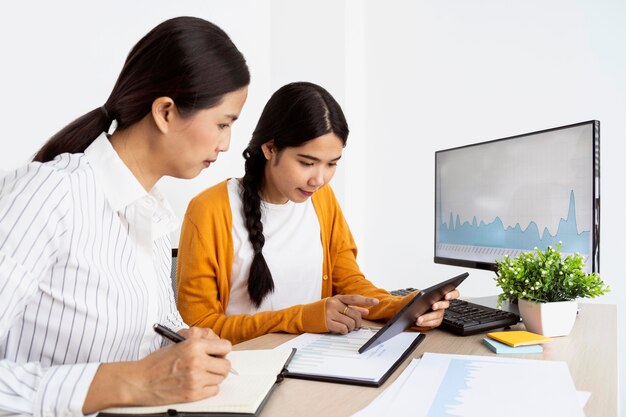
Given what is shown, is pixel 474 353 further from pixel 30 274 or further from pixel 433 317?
pixel 30 274

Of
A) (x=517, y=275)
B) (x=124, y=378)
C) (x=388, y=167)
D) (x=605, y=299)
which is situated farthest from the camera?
(x=388, y=167)

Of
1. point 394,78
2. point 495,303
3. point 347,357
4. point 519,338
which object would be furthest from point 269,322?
point 394,78

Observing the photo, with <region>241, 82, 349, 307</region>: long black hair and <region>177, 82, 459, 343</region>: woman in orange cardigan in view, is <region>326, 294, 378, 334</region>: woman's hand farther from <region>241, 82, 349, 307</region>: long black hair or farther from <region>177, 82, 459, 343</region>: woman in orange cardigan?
<region>241, 82, 349, 307</region>: long black hair

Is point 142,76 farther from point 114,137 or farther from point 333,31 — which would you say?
point 333,31

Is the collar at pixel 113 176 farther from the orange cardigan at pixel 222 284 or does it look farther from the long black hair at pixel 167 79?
the orange cardigan at pixel 222 284

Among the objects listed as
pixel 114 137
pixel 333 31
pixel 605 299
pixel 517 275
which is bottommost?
pixel 605 299

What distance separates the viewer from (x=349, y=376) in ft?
2.57

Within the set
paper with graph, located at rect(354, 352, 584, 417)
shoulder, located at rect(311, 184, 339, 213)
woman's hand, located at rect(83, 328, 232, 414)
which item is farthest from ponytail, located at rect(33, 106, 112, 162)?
shoulder, located at rect(311, 184, 339, 213)

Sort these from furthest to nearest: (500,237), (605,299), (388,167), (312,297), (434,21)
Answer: (388,167)
(434,21)
(605,299)
(312,297)
(500,237)

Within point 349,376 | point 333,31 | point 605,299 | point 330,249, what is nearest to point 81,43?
point 330,249

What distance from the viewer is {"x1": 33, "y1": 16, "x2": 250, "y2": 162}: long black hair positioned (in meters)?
0.85

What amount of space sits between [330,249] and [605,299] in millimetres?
1245

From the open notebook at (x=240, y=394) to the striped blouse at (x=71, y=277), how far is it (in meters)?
0.09

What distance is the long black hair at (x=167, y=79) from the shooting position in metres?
0.85
